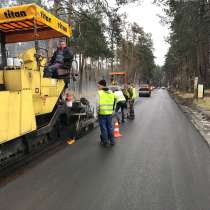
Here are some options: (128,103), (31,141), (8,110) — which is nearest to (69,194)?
(8,110)

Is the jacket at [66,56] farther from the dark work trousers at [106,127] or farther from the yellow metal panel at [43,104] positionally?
the dark work trousers at [106,127]

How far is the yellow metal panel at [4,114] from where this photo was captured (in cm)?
629

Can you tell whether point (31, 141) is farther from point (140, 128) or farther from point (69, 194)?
point (140, 128)

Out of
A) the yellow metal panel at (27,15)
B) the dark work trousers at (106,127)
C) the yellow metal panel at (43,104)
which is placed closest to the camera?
the yellow metal panel at (27,15)

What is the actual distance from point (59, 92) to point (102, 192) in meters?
4.13

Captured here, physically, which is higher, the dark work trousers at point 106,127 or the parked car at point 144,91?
the dark work trousers at point 106,127

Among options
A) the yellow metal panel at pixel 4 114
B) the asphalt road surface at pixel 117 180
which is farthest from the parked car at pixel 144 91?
the yellow metal panel at pixel 4 114

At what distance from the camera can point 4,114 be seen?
636cm

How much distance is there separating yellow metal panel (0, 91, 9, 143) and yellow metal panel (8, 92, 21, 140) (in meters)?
0.11

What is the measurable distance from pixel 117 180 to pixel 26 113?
2.20m

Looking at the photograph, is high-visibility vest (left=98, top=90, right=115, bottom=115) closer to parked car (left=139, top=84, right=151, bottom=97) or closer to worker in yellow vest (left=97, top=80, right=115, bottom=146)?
worker in yellow vest (left=97, top=80, right=115, bottom=146)

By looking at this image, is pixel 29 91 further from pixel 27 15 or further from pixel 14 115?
pixel 27 15

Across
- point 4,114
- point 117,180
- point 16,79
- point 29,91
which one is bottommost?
point 117,180

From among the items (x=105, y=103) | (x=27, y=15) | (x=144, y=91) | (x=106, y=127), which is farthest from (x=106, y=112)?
(x=144, y=91)
